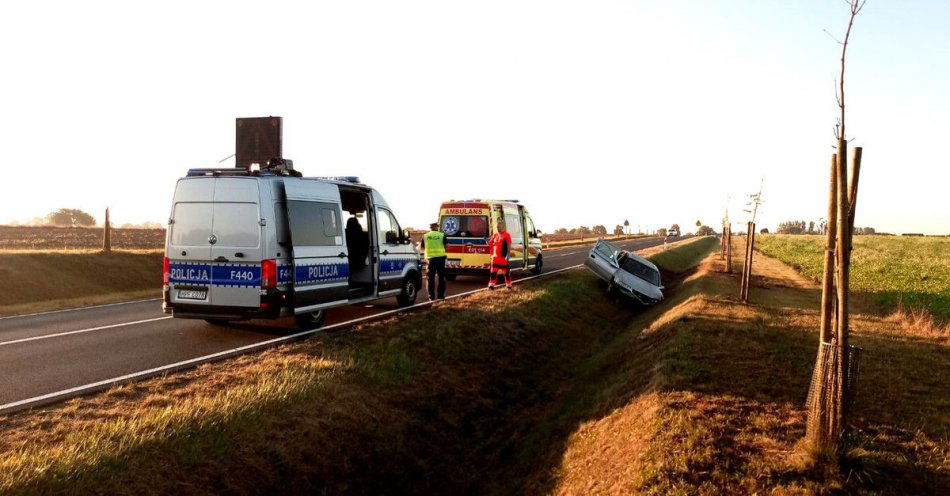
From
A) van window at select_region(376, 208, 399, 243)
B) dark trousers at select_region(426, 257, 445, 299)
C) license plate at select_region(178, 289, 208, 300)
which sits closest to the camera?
license plate at select_region(178, 289, 208, 300)

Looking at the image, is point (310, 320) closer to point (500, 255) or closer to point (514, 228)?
point (500, 255)

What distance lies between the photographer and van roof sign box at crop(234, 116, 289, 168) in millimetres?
25844

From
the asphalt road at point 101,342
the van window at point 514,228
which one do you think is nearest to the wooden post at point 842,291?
the asphalt road at point 101,342

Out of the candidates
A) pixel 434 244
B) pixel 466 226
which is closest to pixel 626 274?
pixel 466 226

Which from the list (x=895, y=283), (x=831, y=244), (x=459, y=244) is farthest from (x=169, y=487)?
(x=895, y=283)

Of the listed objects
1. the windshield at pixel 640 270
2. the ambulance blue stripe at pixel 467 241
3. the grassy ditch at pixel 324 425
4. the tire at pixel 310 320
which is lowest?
the grassy ditch at pixel 324 425

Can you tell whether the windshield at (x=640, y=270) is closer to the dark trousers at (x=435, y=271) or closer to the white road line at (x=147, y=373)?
the dark trousers at (x=435, y=271)

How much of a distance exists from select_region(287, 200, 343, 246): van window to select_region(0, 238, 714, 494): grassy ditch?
69.4 inches

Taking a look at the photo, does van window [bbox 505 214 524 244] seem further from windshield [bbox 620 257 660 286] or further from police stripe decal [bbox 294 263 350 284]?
police stripe decal [bbox 294 263 350 284]

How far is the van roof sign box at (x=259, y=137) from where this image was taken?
25.8 metres

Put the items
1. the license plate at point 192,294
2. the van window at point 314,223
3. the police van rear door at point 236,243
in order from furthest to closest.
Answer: the van window at point 314,223 → the license plate at point 192,294 → the police van rear door at point 236,243

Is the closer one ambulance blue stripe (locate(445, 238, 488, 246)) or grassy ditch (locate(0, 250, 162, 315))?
grassy ditch (locate(0, 250, 162, 315))

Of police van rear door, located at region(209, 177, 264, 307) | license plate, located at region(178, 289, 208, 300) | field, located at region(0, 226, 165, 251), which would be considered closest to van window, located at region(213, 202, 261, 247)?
police van rear door, located at region(209, 177, 264, 307)

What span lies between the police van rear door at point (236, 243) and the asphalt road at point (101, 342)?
0.83 m
